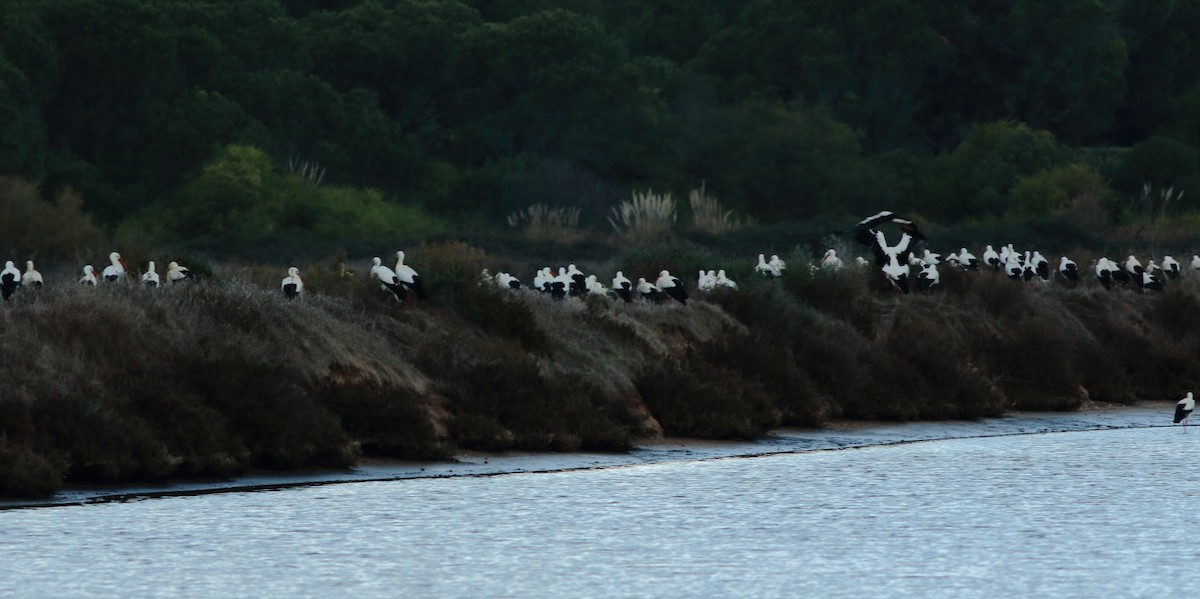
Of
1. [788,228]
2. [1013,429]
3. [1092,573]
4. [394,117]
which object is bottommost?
[1092,573]

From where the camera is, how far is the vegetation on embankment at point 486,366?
778 inches

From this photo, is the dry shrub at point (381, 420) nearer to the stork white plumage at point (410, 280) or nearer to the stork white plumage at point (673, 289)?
the stork white plumage at point (410, 280)

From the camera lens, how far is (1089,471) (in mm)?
24016

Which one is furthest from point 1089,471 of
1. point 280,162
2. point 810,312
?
point 280,162

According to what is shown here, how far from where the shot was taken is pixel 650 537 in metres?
18.5

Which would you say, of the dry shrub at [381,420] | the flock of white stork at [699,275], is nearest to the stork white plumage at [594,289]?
the flock of white stork at [699,275]

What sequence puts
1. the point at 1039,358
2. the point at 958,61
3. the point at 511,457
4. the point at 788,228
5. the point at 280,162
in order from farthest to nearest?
1. the point at 958,61
2. the point at 280,162
3. the point at 788,228
4. the point at 1039,358
5. the point at 511,457

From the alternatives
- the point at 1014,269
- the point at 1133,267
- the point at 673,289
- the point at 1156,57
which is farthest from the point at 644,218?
the point at 673,289

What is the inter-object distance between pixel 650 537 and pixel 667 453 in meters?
5.39

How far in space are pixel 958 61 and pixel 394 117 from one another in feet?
69.0

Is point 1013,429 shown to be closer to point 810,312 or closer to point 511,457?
point 810,312

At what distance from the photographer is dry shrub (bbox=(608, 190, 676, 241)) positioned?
186 feet

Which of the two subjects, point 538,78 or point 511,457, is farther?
point 538,78

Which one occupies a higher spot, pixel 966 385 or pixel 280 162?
pixel 280 162
